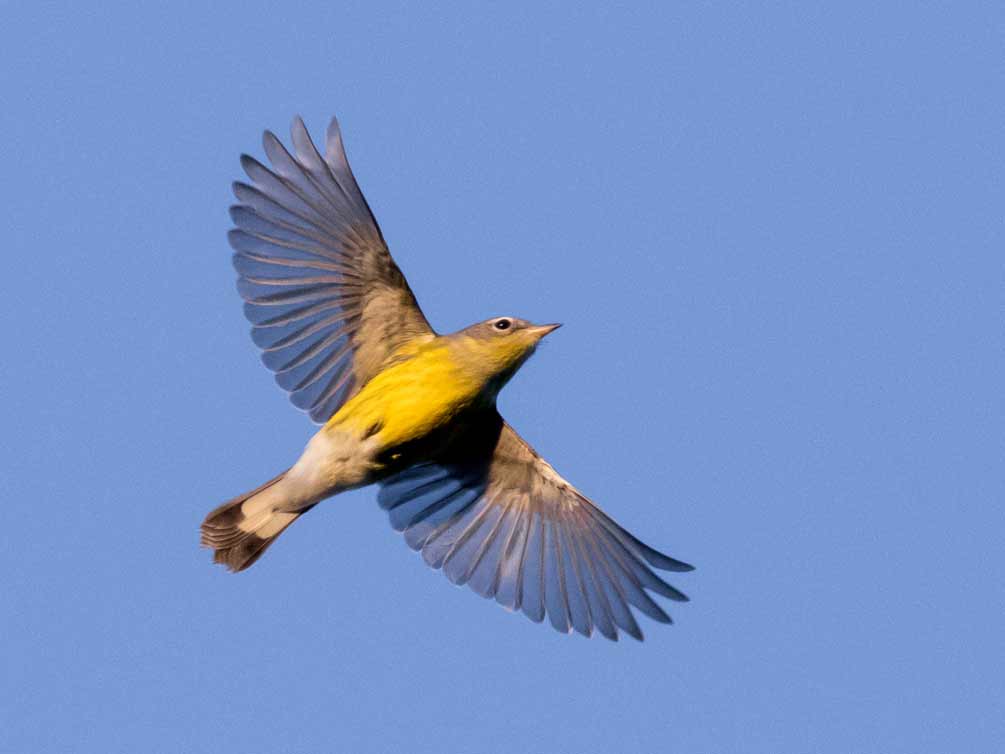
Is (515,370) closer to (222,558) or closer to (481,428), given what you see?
(481,428)

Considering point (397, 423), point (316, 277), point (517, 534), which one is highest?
point (316, 277)

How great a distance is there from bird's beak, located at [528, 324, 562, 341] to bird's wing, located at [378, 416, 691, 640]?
30.3 inches

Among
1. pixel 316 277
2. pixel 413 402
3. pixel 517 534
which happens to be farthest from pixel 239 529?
pixel 517 534

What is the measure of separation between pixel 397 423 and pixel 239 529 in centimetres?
130

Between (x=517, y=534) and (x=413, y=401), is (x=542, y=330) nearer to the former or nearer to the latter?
(x=413, y=401)

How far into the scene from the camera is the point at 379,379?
36.6 ft

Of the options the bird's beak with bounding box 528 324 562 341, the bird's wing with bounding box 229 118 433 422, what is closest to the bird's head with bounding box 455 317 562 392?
the bird's beak with bounding box 528 324 562 341

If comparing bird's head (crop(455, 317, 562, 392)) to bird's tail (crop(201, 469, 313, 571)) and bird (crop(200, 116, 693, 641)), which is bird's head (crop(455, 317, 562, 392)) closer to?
bird (crop(200, 116, 693, 641))

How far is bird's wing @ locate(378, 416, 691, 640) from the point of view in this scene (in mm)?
11672

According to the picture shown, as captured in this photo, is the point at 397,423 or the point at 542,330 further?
the point at 542,330

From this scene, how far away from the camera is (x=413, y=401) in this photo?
35.9 ft

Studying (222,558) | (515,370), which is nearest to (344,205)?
(515,370)

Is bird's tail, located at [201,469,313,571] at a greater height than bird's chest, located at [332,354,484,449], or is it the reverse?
bird's chest, located at [332,354,484,449]

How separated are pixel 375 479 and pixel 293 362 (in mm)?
885
